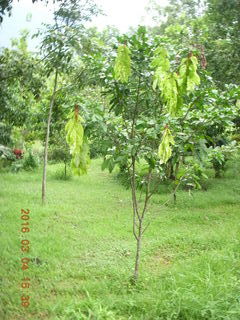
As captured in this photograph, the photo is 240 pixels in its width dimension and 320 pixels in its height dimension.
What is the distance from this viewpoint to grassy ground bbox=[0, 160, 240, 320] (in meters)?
3.22

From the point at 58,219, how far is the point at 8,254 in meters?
1.85

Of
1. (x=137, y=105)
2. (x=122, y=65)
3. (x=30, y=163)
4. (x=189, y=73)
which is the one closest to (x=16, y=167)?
(x=30, y=163)

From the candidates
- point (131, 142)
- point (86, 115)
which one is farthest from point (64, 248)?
point (86, 115)

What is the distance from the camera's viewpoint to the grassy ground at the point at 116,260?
322 centimetres

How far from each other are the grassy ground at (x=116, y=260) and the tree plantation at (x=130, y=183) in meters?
0.02

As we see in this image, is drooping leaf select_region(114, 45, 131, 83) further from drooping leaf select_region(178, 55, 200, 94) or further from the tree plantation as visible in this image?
drooping leaf select_region(178, 55, 200, 94)

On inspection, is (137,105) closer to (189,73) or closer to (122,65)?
(122,65)

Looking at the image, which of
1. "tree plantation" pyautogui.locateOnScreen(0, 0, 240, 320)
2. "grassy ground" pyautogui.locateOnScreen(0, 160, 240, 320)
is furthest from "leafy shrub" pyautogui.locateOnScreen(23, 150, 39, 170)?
"tree plantation" pyautogui.locateOnScreen(0, 0, 240, 320)

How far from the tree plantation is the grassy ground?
0.02 meters

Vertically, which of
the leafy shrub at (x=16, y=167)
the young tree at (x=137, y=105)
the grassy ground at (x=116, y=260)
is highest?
the young tree at (x=137, y=105)

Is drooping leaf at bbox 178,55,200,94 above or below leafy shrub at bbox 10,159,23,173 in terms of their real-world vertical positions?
above

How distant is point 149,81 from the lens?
346cm

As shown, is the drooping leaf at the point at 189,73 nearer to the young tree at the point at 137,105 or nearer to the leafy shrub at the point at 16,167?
the young tree at the point at 137,105

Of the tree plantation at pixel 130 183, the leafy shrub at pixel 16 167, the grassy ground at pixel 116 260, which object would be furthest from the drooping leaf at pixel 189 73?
the leafy shrub at pixel 16 167
